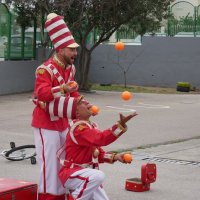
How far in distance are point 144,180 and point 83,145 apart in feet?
6.99

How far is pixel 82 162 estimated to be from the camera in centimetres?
571

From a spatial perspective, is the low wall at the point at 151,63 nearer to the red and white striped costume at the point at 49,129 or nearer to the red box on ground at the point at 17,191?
the red and white striped costume at the point at 49,129

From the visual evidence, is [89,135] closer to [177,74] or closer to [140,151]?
[140,151]

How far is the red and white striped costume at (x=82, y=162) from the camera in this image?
18.2ft

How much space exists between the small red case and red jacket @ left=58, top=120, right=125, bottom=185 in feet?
5.60

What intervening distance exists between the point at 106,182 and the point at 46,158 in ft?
7.86

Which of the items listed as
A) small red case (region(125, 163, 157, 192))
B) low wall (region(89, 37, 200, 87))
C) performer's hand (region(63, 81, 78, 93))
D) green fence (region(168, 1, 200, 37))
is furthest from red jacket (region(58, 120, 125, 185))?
green fence (region(168, 1, 200, 37))

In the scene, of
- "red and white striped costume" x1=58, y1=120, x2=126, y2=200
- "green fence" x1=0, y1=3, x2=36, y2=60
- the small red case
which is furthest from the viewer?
"green fence" x1=0, y1=3, x2=36, y2=60

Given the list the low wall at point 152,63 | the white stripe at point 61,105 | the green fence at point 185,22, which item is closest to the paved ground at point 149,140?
the white stripe at point 61,105

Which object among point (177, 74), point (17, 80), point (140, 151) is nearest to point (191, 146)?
point (140, 151)

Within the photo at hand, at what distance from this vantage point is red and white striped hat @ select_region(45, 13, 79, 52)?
237 inches

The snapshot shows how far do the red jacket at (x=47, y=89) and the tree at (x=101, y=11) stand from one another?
16.5 metres

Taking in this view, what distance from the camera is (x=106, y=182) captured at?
27.0 feet

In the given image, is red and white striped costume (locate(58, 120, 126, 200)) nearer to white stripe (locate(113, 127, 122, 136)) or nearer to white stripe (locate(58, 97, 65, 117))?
white stripe (locate(113, 127, 122, 136))
